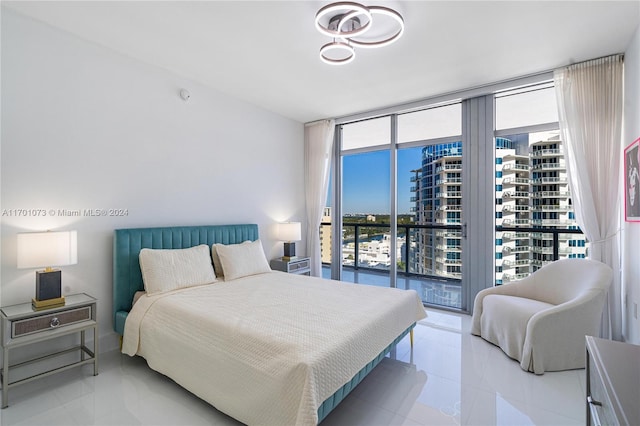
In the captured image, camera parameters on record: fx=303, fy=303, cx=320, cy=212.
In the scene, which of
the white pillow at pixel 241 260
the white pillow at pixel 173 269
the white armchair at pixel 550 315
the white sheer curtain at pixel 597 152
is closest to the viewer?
the white armchair at pixel 550 315

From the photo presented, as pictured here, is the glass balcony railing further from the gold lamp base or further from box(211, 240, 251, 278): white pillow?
the gold lamp base

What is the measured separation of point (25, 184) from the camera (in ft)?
7.70

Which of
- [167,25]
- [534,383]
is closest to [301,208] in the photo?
[167,25]

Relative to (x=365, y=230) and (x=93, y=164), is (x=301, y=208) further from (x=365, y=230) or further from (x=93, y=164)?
(x=93, y=164)

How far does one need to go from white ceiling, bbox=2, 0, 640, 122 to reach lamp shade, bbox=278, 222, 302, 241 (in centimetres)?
182

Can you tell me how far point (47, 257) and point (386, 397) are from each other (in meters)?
2.60

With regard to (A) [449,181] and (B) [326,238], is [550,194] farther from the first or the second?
(B) [326,238]

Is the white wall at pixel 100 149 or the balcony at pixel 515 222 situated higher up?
the white wall at pixel 100 149

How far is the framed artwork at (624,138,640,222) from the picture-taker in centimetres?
232

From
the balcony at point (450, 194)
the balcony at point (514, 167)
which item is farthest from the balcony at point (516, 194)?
the balcony at point (450, 194)

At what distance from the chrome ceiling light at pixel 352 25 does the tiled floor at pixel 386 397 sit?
2619 mm

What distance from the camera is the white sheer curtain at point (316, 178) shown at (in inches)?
192

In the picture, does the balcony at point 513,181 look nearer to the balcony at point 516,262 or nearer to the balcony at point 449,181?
the balcony at point 449,181

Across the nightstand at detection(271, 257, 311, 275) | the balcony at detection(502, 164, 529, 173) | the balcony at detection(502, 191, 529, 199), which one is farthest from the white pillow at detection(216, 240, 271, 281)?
the balcony at detection(502, 164, 529, 173)
